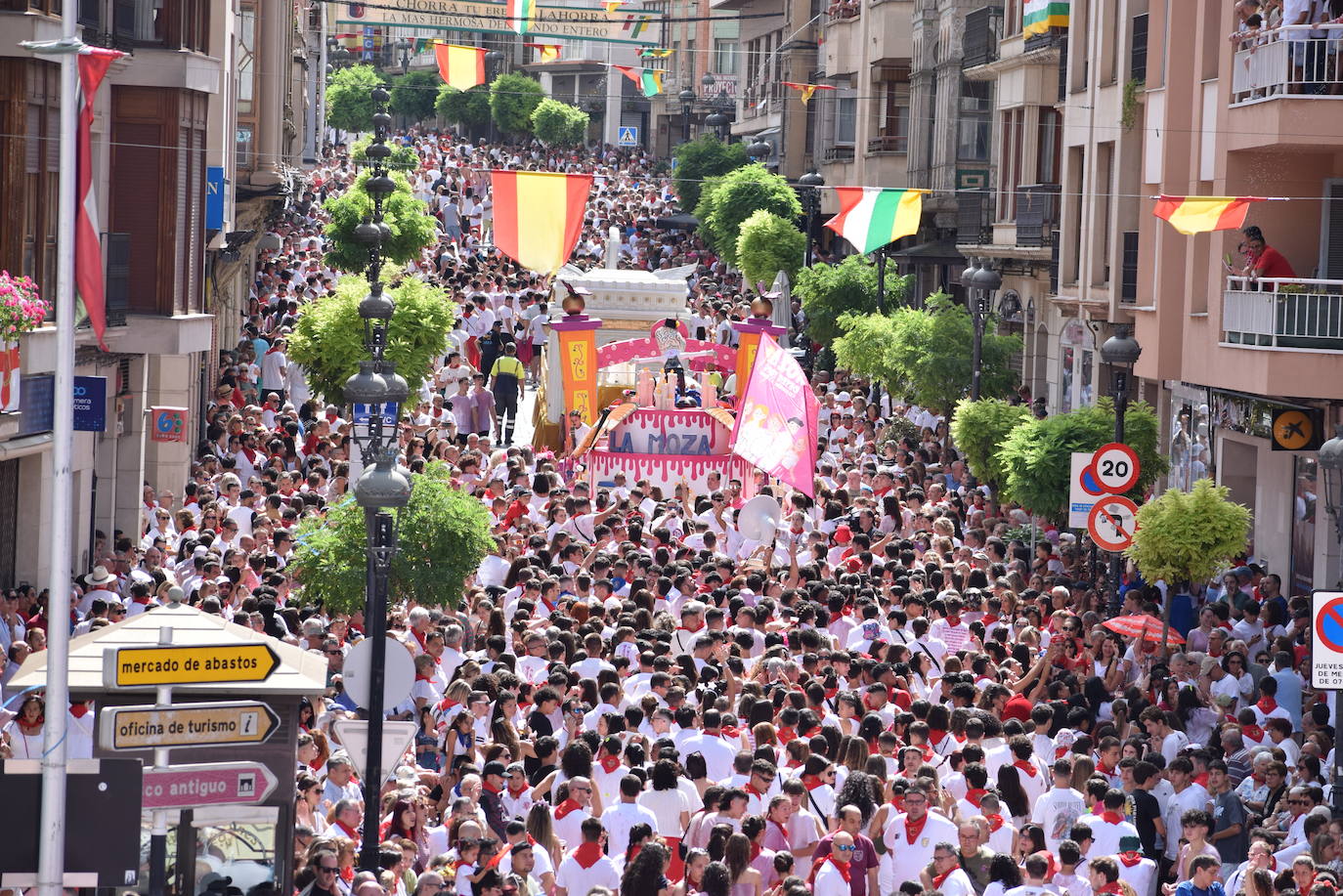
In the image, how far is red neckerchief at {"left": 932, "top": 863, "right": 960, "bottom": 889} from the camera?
443 inches

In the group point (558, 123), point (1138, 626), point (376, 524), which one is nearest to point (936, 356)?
point (1138, 626)

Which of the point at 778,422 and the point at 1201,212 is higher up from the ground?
the point at 1201,212

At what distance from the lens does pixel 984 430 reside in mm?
24938

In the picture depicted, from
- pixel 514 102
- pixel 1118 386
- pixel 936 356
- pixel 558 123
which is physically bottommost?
pixel 1118 386

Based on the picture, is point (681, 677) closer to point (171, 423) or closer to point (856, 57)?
point (171, 423)

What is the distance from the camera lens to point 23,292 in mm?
18141

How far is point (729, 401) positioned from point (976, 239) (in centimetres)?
1321

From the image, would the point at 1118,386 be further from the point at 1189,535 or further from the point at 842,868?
the point at 842,868

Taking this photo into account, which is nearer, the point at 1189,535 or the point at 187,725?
the point at 187,725

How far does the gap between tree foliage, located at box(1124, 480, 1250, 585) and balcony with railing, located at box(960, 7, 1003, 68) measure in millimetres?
23644

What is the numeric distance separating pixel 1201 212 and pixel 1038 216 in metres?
15.3

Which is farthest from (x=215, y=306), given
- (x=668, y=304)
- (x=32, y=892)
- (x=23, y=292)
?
(x=32, y=892)

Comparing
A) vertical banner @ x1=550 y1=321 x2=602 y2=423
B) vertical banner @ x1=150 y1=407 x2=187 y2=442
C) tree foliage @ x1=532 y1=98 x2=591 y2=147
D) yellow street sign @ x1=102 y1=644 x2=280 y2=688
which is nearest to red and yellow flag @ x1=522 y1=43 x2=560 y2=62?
tree foliage @ x1=532 y1=98 x2=591 y2=147

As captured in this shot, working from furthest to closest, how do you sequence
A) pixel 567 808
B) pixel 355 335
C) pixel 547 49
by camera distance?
1. pixel 547 49
2. pixel 355 335
3. pixel 567 808
